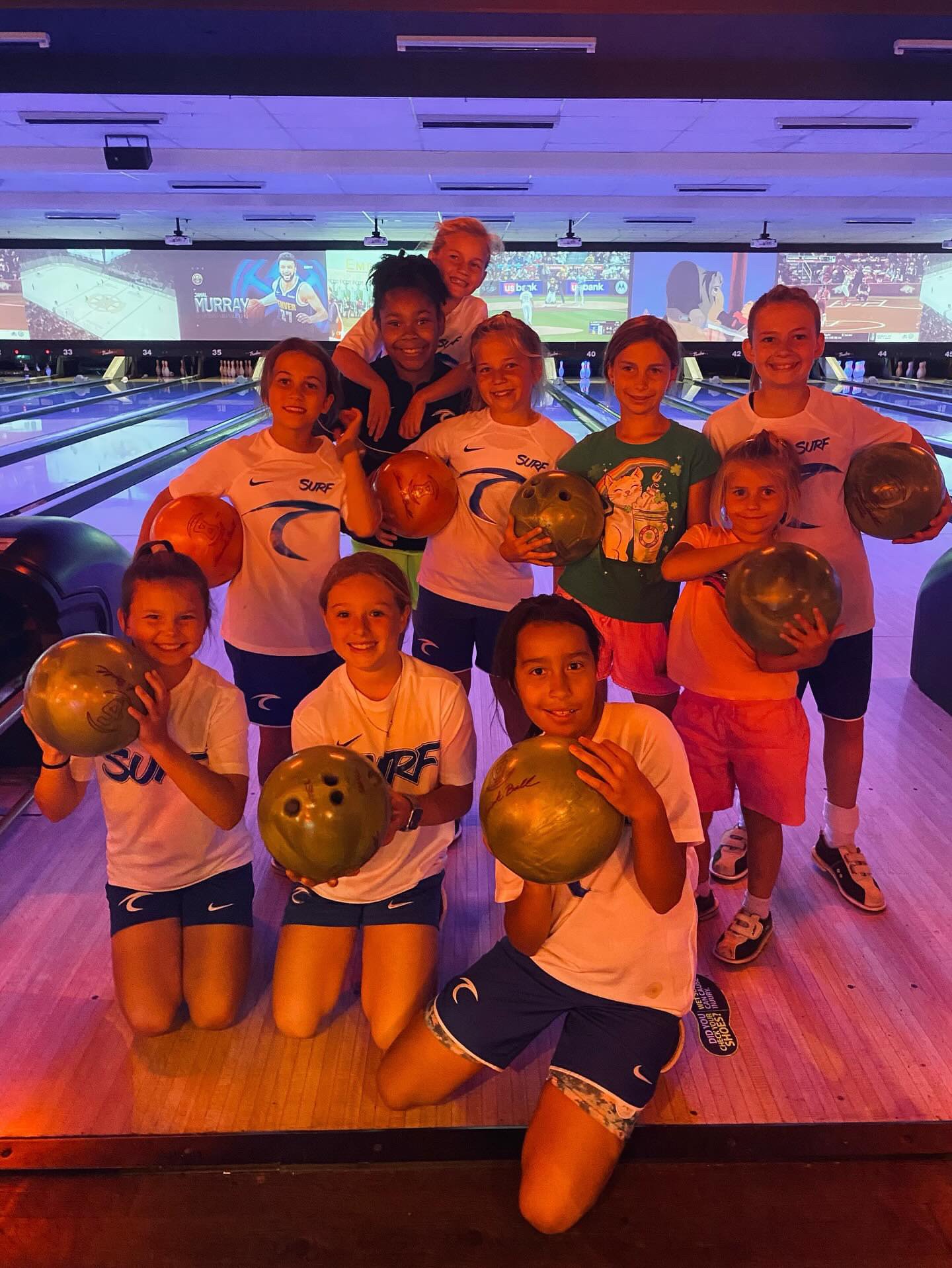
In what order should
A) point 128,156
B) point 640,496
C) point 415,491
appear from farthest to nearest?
point 128,156, point 415,491, point 640,496

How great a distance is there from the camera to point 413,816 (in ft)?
4.41

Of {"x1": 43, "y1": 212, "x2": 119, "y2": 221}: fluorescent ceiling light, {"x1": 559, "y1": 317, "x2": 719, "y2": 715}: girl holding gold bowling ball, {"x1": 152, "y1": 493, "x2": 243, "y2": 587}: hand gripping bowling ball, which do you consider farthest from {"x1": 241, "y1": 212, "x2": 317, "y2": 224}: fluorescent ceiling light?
{"x1": 559, "y1": 317, "x2": 719, "y2": 715}: girl holding gold bowling ball

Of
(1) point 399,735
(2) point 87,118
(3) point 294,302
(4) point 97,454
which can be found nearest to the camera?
(1) point 399,735

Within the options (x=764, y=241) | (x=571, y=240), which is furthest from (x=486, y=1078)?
(x=764, y=241)

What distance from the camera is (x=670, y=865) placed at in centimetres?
114

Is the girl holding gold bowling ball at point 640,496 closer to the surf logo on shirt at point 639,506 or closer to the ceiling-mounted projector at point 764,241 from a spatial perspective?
the surf logo on shirt at point 639,506

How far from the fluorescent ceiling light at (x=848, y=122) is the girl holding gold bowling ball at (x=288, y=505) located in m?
4.37

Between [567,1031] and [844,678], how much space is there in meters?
0.85

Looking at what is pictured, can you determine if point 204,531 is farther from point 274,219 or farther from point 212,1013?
point 274,219

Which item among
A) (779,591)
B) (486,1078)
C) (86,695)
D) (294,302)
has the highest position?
(294,302)

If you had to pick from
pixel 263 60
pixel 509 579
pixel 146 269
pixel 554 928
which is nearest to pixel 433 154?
pixel 263 60

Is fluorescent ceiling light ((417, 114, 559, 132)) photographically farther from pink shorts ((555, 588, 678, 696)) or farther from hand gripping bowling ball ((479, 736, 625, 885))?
hand gripping bowling ball ((479, 736, 625, 885))

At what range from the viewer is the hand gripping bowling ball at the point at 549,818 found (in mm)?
1027

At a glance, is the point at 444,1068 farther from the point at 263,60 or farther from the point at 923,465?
the point at 263,60
